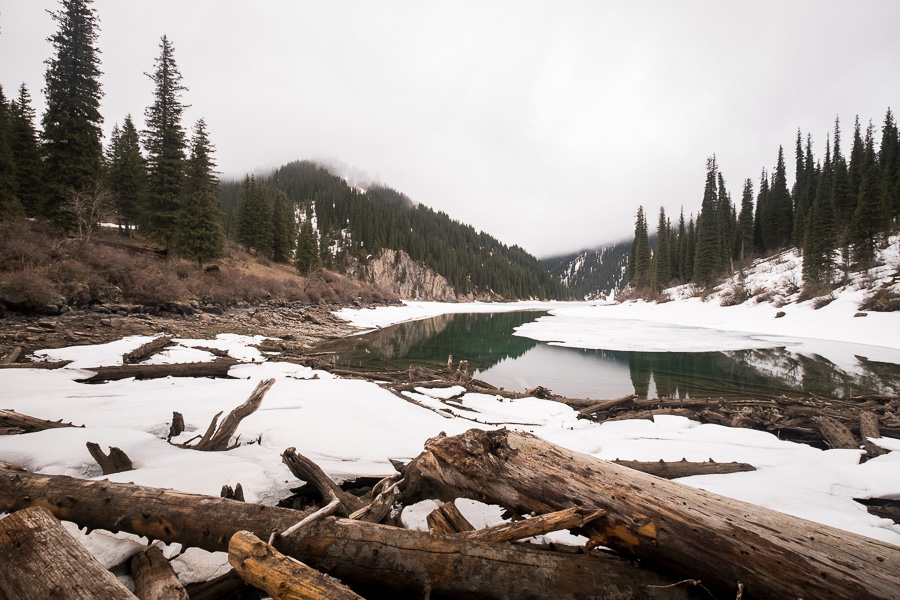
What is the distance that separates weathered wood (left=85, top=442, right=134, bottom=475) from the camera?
3332mm

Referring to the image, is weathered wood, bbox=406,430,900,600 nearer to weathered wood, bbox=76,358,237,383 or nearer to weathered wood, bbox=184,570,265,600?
weathered wood, bbox=184,570,265,600

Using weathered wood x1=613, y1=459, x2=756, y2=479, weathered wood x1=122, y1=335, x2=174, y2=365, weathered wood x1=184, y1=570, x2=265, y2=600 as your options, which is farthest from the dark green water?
weathered wood x1=184, y1=570, x2=265, y2=600

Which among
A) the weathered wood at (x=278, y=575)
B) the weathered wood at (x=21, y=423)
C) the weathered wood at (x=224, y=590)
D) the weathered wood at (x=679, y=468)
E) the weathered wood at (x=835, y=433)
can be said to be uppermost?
the weathered wood at (x=278, y=575)

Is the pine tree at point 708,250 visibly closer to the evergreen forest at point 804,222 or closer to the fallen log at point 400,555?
the evergreen forest at point 804,222

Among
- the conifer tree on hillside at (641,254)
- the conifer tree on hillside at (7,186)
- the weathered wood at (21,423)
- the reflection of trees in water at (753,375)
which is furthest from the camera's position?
the conifer tree on hillside at (641,254)

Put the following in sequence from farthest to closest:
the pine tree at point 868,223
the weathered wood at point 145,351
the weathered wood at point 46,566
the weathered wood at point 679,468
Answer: the pine tree at point 868,223 < the weathered wood at point 145,351 < the weathered wood at point 679,468 < the weathered wood at point 46,566

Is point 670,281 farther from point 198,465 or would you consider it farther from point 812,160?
point 198,465

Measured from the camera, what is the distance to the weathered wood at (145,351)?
29.5 ft

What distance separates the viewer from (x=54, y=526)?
192 cm

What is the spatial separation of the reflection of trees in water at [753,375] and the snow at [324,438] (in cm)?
571

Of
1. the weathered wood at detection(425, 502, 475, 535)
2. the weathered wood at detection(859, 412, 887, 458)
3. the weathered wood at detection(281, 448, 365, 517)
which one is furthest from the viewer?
the weathered wood at detection(859, 412, 887, 458)

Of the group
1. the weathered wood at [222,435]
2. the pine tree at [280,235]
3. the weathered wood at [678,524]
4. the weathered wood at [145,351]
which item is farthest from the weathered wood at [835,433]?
the pine tree at [280,235]

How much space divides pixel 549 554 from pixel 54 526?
2.91m

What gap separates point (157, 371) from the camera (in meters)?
7.95
